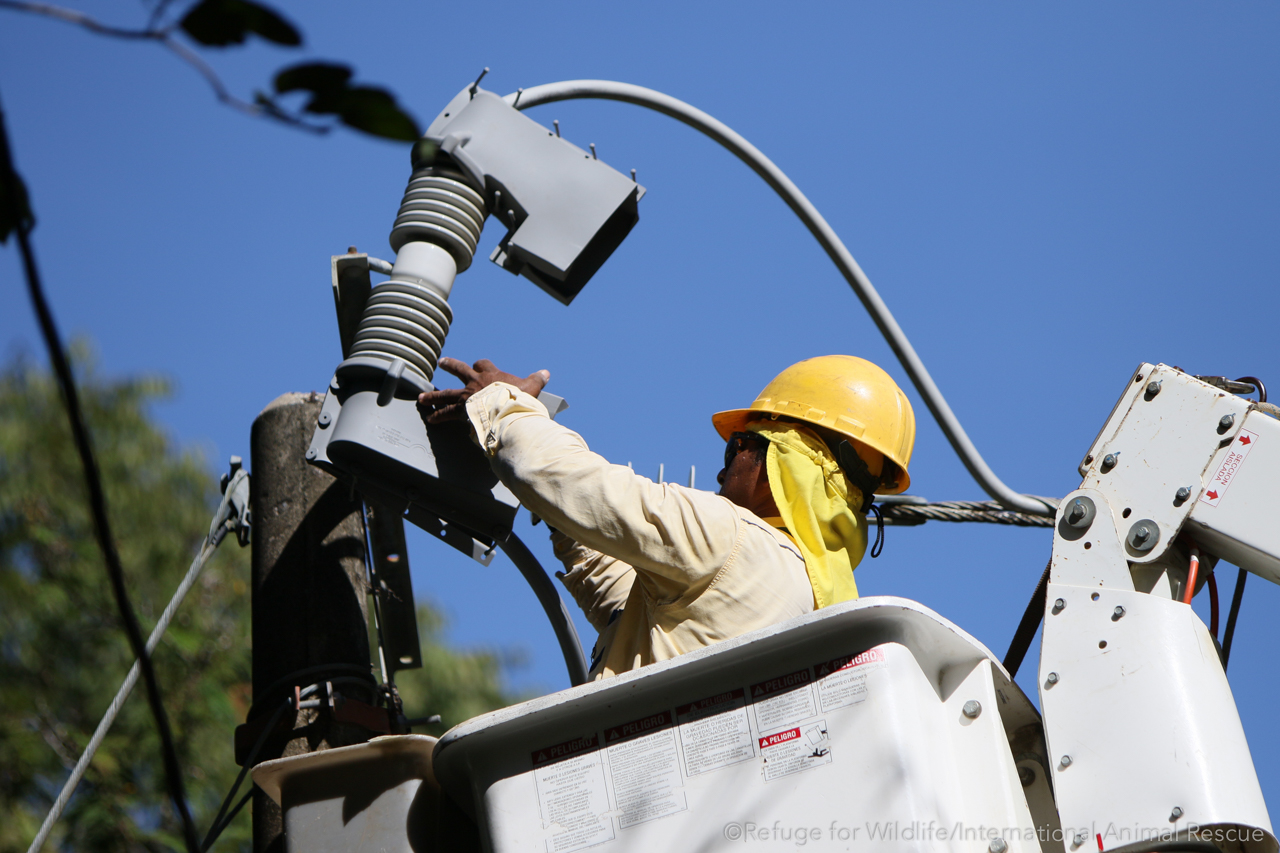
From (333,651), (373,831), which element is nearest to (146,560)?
(333,651)

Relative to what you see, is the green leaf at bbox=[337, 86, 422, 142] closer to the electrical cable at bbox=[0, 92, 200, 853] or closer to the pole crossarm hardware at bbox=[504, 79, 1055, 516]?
the electrical cable at bbox=[0, 92, 200, 853]

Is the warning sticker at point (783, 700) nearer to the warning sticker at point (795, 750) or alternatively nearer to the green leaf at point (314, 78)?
the warning sticker at point (795, 750)

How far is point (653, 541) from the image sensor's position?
279 cm

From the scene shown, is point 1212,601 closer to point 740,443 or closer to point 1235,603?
point 1235,603

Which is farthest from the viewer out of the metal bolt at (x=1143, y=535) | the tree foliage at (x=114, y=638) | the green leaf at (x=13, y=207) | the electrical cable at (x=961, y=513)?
the tree foliage at (x=114, y=638)

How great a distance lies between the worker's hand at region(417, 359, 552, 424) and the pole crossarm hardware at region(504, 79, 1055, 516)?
3.88 feet

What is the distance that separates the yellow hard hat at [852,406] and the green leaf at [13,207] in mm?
2914

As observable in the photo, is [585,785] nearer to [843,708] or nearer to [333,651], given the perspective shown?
[843,708]

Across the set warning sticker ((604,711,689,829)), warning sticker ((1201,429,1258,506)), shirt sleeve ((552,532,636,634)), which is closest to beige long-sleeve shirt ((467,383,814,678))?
warning sticker ((604,711,689,829))

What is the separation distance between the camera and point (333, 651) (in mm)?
3340

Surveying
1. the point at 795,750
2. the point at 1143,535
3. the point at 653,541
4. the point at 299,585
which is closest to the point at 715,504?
the point at 653,541

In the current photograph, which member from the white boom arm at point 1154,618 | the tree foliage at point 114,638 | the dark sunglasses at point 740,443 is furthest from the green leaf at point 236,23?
the tree foliage at point 114,638

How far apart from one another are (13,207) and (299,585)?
2575mm

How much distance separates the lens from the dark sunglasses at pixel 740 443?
12.3ft
